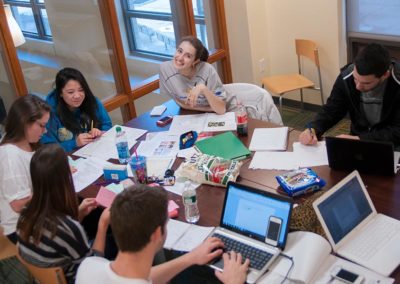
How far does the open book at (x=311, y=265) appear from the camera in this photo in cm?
171

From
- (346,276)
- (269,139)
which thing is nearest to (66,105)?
(269,139)

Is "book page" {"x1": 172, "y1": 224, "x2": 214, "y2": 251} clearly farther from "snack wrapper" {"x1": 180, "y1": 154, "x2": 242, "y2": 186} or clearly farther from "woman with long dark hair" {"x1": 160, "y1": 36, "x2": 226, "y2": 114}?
"woman with long dark hair" {"x1": 160, "y1": 36, "x2": 226, "y2": 114}

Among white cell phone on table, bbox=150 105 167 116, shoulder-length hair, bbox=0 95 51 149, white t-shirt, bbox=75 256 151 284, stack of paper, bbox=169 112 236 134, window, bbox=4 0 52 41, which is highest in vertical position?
window, bbox=4 0 52 41

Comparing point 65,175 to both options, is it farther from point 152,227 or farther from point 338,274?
point 338,274

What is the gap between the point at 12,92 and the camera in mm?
3416

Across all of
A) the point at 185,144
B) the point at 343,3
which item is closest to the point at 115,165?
the point at 185,144

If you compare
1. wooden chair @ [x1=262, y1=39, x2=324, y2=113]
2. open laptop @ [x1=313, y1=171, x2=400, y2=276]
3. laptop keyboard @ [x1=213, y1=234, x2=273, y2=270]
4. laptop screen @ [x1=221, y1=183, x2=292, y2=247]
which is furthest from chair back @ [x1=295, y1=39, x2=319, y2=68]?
laptop keyboard @ [x1=213, y1=234, x2=273, y2=270]

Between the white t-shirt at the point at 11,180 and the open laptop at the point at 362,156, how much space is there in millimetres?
1570

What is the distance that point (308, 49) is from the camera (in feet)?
14.8

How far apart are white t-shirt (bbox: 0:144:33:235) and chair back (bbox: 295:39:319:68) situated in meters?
2.98

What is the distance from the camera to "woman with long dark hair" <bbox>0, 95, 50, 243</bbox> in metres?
2.36

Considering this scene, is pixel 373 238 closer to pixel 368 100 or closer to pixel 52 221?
pixel 368 100

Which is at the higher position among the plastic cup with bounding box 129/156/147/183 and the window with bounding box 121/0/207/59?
the window with bounding box 121/0/207/59

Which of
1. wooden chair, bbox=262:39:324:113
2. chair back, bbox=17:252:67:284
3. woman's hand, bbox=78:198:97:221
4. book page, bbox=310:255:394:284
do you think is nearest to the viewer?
book page, bbox=310:255:394:284
